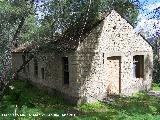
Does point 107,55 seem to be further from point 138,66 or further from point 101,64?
point 138,66

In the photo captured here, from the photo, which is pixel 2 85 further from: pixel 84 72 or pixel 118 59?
pixel 118 59

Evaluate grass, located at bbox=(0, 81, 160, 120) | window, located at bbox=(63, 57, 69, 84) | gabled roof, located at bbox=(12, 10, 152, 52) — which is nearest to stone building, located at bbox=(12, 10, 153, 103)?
window, located at bbox=(63, 57, 69, 84)

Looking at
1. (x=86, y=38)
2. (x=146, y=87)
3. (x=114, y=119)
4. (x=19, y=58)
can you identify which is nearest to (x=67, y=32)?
(x=86, y=38)

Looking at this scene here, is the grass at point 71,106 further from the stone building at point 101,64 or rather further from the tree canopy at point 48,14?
the tree canopy at point 48,14

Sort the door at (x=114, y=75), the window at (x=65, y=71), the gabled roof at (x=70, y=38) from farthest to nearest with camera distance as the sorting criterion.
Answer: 1. the door at (x=114, y=75)
2. the window at (x=65, y=71)
3. the gabled roof at (x=70, y=38)

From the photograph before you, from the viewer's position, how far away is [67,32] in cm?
2386

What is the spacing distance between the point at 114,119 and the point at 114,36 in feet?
32.7

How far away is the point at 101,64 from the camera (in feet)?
76.0

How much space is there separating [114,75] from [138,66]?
330 cm

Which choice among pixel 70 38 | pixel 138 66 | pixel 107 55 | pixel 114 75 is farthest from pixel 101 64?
pixel 138 66

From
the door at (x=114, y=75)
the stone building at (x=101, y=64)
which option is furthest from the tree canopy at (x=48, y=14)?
the door at (x=114, y=75)

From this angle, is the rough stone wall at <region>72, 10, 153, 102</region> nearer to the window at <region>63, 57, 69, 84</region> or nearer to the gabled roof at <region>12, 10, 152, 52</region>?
the gabled roof at <region>12, 10, 152, 52</region>

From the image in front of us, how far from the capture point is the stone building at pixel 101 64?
22.4 meters

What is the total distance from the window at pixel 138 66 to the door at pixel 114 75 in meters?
2.32
